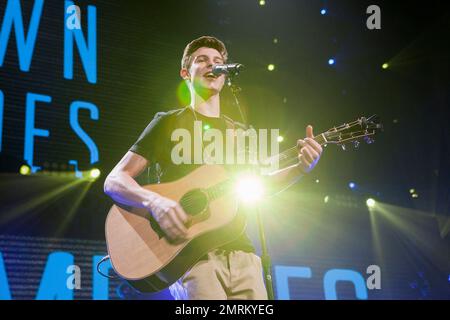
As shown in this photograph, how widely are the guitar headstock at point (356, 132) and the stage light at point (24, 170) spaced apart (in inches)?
113

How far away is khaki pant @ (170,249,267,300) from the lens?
2363 millimetres

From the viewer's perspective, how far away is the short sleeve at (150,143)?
2.75m

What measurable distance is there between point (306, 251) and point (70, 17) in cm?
365

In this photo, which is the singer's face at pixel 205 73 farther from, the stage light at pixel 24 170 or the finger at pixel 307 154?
the stage light at pixel 24 170

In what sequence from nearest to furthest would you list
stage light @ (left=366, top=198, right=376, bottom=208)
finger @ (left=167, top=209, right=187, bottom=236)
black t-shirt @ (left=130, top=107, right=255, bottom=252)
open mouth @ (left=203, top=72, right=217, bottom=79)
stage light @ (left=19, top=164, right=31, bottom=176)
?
finger @ (left=167, top=209, right=187, bottom=236) → black t-shirt @ (left=130, top=107, right=255, bottom=252) → open mouth @ (left=203, top=72, right=217, bottom=79) → stage light @ (left=19, top=164, right=31, bottom=176) → stage light @ (left=366, top=198, right=376, bottom=208)

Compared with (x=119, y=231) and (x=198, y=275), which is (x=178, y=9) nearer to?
(x=119, y=231)

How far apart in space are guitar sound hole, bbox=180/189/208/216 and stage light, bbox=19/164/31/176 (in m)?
2.53

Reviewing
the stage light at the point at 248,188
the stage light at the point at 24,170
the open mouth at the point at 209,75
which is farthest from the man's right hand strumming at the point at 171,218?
the stage light at the point at 24,170

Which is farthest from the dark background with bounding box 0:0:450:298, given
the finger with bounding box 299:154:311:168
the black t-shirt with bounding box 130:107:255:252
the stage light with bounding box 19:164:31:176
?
the finger with bounding box 299:154:311:168

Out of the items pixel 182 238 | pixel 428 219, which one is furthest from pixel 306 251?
pixel 182 238

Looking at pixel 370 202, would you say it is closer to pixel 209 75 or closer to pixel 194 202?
pixel 209 75

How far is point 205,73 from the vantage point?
302 centimetres

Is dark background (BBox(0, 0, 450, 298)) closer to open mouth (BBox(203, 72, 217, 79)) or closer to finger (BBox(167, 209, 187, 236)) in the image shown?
open mouth (BBox(203, 72, 217, 79))
